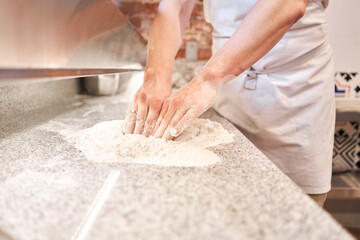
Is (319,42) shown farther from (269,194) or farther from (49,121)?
(49,121)

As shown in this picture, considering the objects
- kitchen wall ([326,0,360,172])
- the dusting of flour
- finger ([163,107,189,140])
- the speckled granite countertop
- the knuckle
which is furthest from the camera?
kitchen wall ([326,0,360,172])

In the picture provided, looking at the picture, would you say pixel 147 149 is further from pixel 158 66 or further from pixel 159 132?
pixel 158 66

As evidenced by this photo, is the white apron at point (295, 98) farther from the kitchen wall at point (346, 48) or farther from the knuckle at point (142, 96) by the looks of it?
the kitchen wall at point (346, 48)

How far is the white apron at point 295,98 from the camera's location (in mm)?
791

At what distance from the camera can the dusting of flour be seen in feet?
1.58

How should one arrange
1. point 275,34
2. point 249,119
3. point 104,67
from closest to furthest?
point 275,34 < point 104,67 < point 249,119

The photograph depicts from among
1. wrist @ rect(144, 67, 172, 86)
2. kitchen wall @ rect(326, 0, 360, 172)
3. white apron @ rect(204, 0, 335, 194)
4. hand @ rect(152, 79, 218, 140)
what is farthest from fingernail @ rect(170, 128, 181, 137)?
kitchen wall @ rect(326, 0, 360, 172)

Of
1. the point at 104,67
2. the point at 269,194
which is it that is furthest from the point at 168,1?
the point at 269,194

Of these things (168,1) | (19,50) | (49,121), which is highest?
(168,1)

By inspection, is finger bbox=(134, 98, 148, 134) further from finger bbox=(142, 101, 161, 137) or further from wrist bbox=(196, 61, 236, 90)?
wrist bbox=(196, 61, 236, 90)

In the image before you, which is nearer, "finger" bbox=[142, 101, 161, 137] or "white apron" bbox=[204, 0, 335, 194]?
"finger" bbox=[142, 101, 161, 137]

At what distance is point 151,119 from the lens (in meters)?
0.66

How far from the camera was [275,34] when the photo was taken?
627 millimetres

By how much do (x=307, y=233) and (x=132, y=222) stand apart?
200 millimetres
